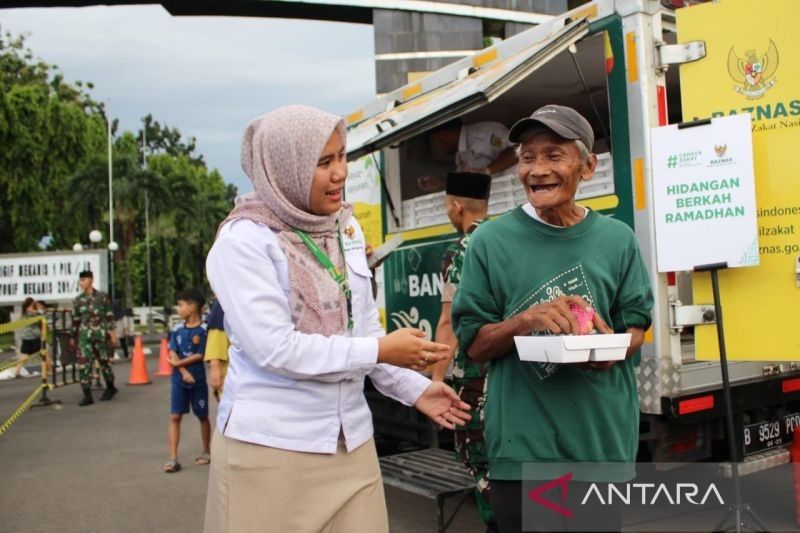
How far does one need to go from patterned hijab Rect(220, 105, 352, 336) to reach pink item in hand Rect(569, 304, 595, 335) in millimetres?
656

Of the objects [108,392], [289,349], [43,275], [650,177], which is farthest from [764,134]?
[43,275]

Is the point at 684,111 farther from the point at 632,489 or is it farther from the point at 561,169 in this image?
the point at 632,489

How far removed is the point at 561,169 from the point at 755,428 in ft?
9.90

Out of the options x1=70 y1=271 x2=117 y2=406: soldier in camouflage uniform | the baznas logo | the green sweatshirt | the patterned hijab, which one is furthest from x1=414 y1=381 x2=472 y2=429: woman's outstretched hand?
x1=70 y1=271 x2=117 y2=406: soldier in camouflage uniform

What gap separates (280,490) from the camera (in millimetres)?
2143

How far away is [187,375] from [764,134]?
212 inches

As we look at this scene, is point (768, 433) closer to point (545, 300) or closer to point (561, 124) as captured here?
point (545, 300)

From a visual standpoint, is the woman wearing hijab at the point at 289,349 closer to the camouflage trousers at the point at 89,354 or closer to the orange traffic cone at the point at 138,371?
the camouflage trousers at the point at 89,354

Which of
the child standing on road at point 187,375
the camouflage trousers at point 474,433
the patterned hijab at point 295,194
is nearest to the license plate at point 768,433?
the camouflage trousers at point 474,433

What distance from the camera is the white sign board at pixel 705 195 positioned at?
11.9 feet

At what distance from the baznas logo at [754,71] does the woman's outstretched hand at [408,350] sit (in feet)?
8.08

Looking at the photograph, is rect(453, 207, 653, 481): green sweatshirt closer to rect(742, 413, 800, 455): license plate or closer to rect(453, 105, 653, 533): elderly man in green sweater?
rect(453, 105, 653, 533): elderly man in green sweater

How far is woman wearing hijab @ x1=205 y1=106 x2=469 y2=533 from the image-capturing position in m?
2.09

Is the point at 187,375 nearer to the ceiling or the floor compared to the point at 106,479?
nearer to the ceiling
